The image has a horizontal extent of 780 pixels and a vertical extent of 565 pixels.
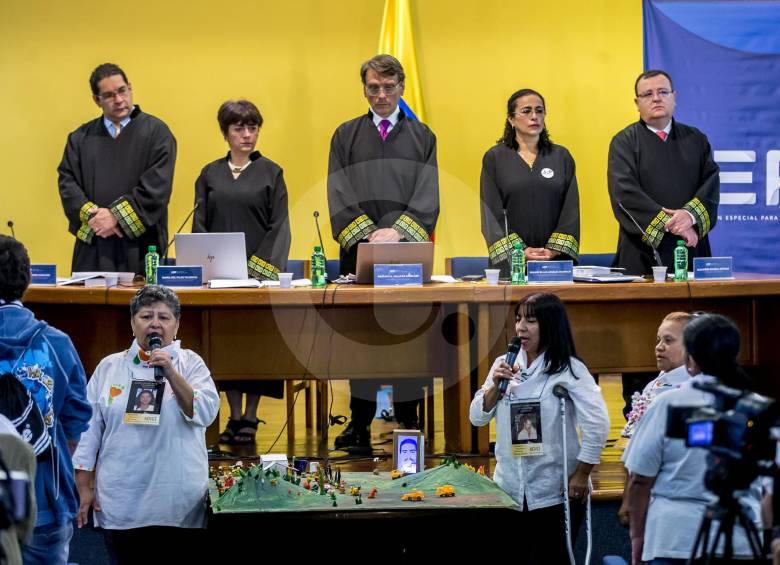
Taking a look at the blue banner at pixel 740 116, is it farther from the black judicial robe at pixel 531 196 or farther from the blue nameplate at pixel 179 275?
the blue nameplate at pixel 179 275

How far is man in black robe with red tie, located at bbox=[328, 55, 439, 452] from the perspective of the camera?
17.3 feet

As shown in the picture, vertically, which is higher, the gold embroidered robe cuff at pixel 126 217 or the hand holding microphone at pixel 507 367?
the gold embroidered robe cuff at pixel 126 217

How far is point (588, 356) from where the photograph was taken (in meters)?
4.77

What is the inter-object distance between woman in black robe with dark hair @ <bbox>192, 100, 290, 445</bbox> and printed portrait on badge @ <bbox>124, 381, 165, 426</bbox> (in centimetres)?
199

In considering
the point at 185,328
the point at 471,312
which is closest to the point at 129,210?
the point at 185,328

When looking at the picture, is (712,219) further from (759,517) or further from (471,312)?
(759,517)

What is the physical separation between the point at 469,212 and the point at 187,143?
1.82 metres

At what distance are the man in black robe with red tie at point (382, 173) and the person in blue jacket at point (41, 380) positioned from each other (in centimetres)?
249

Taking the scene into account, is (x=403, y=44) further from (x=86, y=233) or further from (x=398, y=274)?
(x=398, y=274)

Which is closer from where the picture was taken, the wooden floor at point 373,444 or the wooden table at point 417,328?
the wooden floor at point 373,444

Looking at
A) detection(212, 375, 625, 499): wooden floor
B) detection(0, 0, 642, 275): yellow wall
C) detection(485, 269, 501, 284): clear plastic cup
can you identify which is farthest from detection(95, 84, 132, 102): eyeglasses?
detection(485, 269, 501, 284): clear plastic cup

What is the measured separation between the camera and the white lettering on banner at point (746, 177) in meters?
6.78

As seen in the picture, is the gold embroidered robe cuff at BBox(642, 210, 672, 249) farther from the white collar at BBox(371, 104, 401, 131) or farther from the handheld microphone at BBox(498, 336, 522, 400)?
the handheld microphone at BBox(498, 336, 522, 400)

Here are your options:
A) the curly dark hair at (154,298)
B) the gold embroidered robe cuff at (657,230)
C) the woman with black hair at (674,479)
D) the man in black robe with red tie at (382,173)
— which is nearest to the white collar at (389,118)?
the man in black robe with red tie at (382,173)
